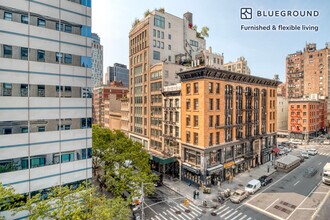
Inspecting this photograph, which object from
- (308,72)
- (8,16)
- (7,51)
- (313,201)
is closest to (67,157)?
(7,51)

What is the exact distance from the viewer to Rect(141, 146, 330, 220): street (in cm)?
2692

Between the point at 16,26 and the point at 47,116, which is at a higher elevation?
the point at 16,26

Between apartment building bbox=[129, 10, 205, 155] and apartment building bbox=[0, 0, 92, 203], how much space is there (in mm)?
23862

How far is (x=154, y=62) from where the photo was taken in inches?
2012

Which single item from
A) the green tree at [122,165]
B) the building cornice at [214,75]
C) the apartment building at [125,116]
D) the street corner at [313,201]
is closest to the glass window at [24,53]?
the green tree at [122,165]

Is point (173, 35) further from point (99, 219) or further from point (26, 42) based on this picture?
point (99, 219)

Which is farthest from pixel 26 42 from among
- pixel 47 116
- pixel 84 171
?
pixel 84 171

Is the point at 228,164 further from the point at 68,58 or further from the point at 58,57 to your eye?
the point at 58,57

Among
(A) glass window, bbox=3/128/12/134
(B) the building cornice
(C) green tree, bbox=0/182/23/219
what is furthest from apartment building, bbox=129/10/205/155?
(C) green tree, bbox=0/182/23/219

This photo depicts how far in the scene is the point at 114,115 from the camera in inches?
3044

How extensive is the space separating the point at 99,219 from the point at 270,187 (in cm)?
3375

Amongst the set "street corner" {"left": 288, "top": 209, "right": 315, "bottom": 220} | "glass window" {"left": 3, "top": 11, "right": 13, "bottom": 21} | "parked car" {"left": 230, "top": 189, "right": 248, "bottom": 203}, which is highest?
"glass window" {"left": 3, "top": 11, "right": 13, "bottom": 21}

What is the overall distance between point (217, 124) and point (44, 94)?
30.3m

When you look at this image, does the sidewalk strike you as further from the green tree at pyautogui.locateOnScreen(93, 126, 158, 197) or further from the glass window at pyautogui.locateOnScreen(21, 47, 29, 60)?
the glass window at pyautogui.locateOnScreen(21, 47, 29, 60)
